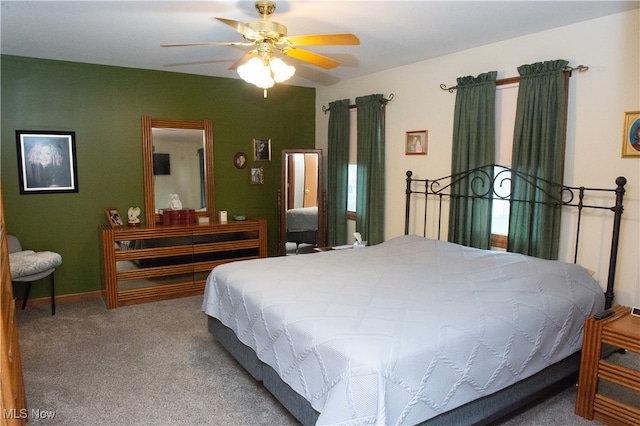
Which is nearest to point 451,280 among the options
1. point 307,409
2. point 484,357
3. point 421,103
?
point 484,357

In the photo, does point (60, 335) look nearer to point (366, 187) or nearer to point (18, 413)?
point (18, 413)

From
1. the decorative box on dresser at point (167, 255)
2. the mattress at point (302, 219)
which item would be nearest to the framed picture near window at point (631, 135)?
the mattress at point (302, 219)

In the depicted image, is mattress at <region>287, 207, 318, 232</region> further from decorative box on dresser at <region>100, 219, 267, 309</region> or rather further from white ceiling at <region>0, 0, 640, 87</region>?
white ceiling at <region>0, 0, 640, 87</region>

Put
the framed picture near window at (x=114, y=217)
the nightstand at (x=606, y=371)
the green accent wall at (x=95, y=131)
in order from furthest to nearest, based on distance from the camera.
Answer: the framed picture near window at (x=114, y=217)
the green accent wall at (x=95, y=131)
the nightstand at (x=606, y=371)

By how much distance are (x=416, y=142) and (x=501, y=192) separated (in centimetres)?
107

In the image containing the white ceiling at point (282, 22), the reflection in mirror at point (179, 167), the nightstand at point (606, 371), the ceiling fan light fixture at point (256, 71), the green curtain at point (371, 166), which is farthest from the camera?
the reflection in mirror at point (179, 167)

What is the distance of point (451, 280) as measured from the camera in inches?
111

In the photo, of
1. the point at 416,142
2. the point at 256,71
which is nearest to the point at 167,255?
the point at 256,71

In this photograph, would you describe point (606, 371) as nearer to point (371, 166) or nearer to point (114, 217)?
point (371, 166)

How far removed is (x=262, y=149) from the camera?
544cm

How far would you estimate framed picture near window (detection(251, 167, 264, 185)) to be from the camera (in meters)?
5.39

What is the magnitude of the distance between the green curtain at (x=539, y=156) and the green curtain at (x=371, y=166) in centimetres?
158

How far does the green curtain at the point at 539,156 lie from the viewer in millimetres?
3092

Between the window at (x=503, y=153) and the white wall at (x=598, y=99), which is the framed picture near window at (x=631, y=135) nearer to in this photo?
the white wall at (x=598, y=99)
